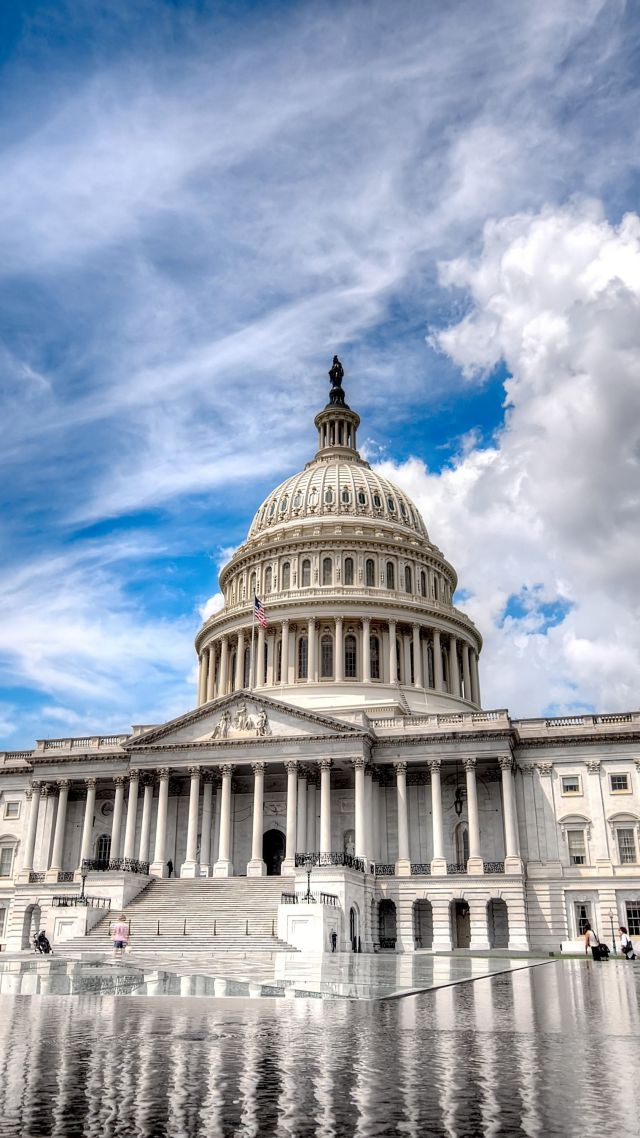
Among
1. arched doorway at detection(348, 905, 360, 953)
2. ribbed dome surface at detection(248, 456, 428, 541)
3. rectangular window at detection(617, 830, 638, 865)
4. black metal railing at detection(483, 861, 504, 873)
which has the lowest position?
arched doorway at detection(348, 905, 360, 953)

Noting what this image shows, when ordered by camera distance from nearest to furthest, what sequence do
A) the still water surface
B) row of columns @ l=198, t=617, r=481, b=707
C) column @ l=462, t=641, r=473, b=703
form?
the still water surface → row of columns @ l=198, t=617, r=481, b=707 → column @ l=462, t=641, r=473, b=703

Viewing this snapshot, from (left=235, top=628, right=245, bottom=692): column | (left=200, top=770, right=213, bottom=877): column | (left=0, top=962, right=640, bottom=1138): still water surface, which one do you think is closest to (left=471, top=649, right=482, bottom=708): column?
(left=235, top=628, right=245, bottom=692): column

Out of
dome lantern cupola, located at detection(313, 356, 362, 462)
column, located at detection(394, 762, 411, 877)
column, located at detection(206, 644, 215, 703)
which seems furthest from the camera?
dome lantern cupola, located at detection(313, 356, 362, 462)

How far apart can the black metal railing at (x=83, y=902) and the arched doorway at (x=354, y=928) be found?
13588 millimetres

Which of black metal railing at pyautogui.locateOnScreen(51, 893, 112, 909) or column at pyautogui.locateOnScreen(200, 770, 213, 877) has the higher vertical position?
column at pyautogui.locateOnScreen(200, 770, 213, 877)

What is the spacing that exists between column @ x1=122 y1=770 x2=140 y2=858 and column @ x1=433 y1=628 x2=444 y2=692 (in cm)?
2774

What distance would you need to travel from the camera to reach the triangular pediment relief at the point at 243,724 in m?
62.2

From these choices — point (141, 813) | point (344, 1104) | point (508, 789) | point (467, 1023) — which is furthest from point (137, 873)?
point (344, 1104)

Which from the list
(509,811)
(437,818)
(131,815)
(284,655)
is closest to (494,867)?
(509,811)

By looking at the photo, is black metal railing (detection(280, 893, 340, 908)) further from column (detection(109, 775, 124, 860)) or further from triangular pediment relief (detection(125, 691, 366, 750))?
column (detection(109, 775, 124, 860))

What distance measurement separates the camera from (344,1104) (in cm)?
767

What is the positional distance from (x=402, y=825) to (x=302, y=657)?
23.6 meters

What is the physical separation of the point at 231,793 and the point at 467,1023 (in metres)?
53.6

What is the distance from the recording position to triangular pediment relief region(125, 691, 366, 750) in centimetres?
6222
